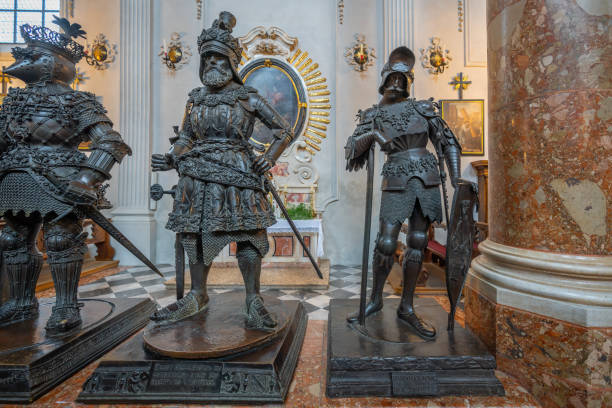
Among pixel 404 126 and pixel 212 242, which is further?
pixel 404 126

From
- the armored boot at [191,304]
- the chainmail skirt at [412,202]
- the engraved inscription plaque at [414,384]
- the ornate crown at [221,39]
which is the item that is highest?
the ornate crown at [221,39]

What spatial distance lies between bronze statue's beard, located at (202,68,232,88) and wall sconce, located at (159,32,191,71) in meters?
4.52

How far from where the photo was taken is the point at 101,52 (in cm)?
561

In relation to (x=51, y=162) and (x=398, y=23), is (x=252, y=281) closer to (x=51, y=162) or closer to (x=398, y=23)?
(x=51, y=162)

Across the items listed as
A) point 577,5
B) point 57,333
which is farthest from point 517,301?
point 57,333

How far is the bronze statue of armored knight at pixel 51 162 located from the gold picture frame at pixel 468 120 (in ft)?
17.5

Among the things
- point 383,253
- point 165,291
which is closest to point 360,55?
point 383,253

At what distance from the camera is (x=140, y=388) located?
4.98 feet

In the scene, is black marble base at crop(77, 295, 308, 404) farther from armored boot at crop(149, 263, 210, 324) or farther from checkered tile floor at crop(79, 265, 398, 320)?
checkered tile floor at crop(79, 265, 398, 320)

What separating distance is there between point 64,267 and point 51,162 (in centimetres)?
63

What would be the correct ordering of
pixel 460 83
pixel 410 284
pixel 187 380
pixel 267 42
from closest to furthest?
pixel 187 380
pixel 410 284
pixel 460 83
pixel 267 42

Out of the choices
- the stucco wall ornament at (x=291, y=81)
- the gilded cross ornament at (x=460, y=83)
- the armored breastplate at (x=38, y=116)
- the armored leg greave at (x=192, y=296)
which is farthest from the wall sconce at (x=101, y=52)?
the gilded cross ornament at (x=460, y=83)

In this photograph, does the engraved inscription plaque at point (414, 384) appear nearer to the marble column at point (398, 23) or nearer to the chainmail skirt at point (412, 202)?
the chainmail skirt at point (412, 202)

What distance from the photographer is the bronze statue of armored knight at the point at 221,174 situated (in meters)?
1.79
